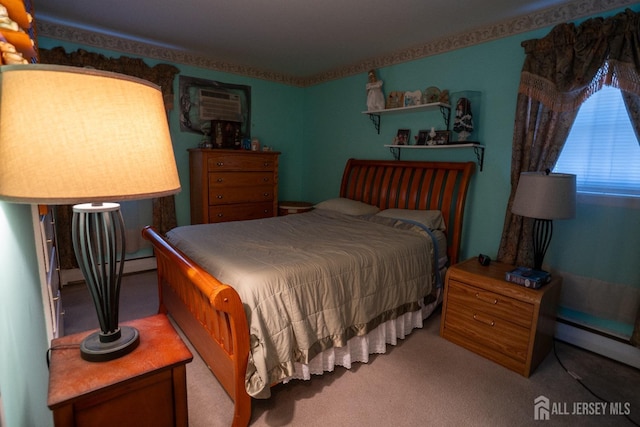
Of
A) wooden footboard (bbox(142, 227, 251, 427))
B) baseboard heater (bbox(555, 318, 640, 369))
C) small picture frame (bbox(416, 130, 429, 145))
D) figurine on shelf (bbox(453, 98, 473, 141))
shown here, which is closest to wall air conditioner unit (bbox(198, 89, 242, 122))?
wooden footboard (bbox(142, 227, 251, 427))

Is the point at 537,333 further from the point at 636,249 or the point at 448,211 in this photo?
the point at 448,211

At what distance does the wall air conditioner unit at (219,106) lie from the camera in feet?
13.2

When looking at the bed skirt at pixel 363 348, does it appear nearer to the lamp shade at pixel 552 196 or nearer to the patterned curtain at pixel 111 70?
the lamp shade at pixel 552 196

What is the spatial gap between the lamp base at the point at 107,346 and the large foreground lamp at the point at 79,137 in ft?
1.72

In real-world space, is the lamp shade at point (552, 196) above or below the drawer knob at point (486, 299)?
above

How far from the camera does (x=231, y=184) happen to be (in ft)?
12.7

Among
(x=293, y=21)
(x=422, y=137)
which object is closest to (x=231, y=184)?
(x=293, y=21)

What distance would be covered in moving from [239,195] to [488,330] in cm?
292

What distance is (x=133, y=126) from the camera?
0.81 m

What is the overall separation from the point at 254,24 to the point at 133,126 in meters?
2.59

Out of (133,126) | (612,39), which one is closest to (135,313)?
(133,126)

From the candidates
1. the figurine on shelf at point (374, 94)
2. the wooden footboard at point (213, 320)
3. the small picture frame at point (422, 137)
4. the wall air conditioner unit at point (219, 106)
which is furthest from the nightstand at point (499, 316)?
the wall air conditioner unit at point (219, 106)

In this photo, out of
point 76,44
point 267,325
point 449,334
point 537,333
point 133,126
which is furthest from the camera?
point 76,44

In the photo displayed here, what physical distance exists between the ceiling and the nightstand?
201cm
